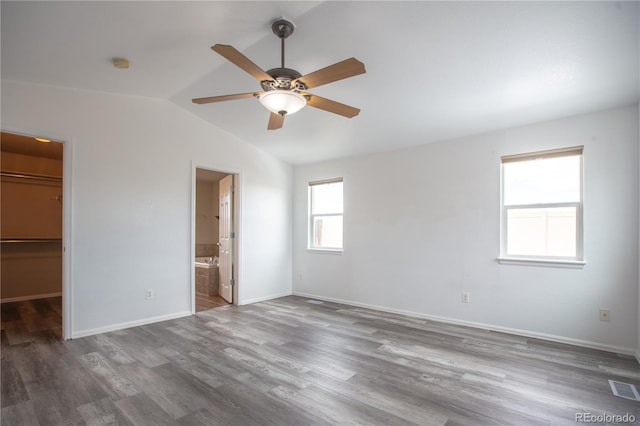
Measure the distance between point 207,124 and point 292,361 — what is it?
359 cm

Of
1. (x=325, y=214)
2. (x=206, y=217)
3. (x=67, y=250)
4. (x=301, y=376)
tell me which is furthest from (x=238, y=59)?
(x=206, y=217)

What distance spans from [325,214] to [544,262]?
10.8ft

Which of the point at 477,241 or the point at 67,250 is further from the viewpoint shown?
the point at 477,241

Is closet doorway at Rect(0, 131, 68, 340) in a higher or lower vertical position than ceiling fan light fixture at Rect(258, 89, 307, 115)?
lower

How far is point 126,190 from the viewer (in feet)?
13.3

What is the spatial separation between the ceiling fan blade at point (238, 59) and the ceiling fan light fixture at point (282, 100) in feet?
0.39

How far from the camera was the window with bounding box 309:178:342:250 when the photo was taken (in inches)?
222

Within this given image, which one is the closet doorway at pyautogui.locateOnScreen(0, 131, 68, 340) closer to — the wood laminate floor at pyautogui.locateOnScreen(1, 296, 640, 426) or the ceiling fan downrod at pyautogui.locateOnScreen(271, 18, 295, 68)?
the wood laminate floor at pyautogui.locateOnScreen(1, 296, 640, 426)

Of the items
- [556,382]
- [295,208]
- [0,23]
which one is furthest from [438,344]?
[0,23]

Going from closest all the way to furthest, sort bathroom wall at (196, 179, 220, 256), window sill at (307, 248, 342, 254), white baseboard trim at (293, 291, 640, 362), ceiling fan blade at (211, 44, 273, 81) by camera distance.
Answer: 1. ceiling fan blade at (211, 44, 273, 81)
2. white baseboard trim at (293, 291, 640, 362)
3. window sill at (307, 248, 342, 254)
4. bathroom wall at (196, 179, 220, 256)

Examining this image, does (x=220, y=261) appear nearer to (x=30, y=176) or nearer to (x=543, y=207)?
(x=30, y=176)

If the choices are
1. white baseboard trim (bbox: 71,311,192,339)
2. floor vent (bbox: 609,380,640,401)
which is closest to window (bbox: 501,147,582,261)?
floor vent (bbox: 609,380,640,401)

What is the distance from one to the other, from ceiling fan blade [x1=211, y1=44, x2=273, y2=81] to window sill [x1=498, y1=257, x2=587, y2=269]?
3.40 meters

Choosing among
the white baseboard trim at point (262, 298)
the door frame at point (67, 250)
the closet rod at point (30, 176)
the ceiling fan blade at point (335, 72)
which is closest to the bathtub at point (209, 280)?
the white baseboard trim at point (262, 298)
